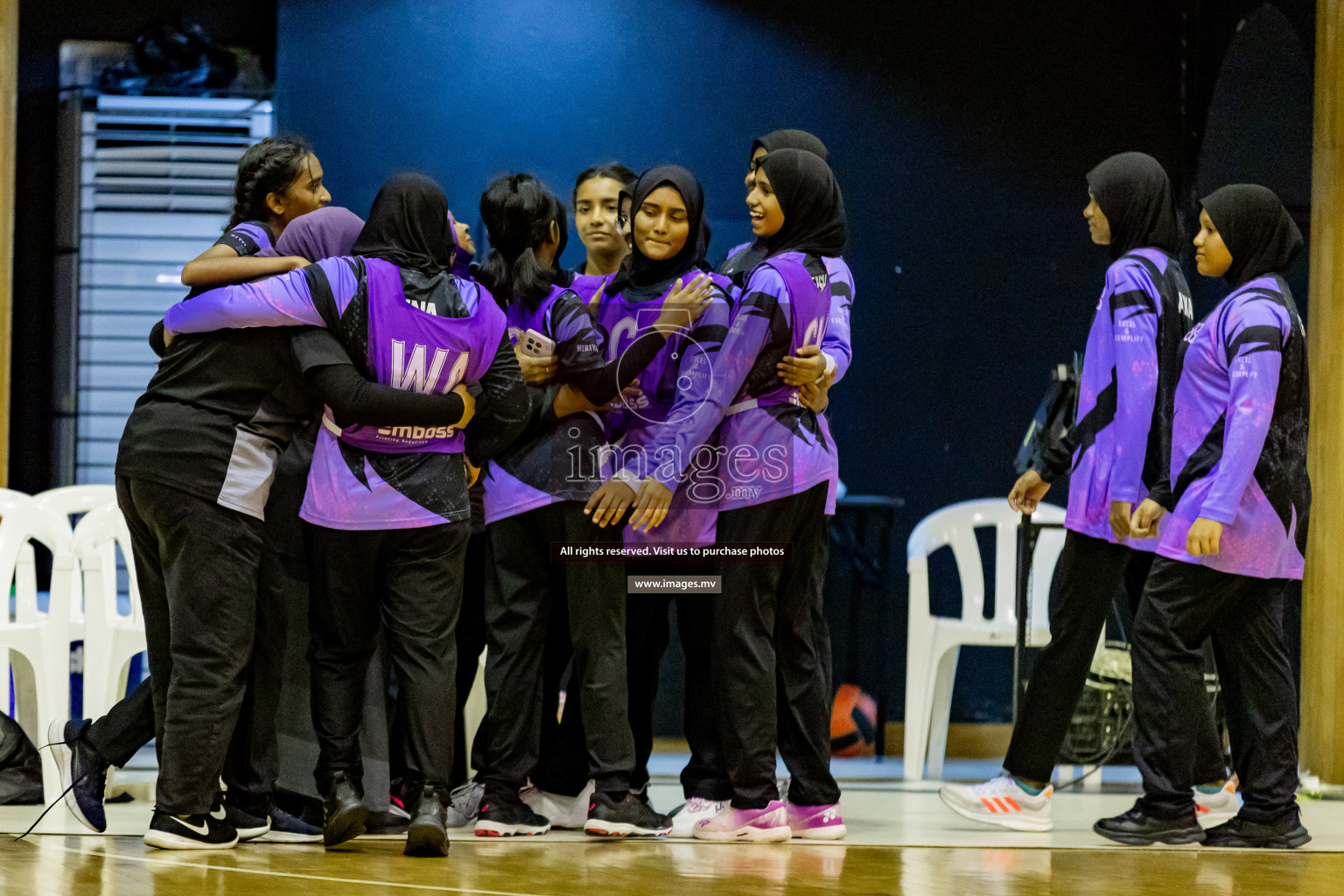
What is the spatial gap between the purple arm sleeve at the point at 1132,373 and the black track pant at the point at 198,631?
1998mm

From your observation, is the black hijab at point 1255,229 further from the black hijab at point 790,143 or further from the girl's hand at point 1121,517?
the black hijab at point 790,143

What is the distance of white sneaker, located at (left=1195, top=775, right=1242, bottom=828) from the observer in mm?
3689

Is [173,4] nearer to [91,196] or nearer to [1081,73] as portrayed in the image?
[91,196]

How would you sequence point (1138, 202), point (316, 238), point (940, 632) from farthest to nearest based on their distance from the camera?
point (940, 632) → point (1138, 202) → point (316, 238)

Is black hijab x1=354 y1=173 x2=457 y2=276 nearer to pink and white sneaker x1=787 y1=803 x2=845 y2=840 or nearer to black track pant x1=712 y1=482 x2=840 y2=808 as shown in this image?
black track pant x1=712 y1=482 x2=840 y2=808

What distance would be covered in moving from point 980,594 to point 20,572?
2.80 metres

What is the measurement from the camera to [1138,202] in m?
3.54

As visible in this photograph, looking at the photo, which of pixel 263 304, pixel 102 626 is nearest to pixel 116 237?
pixel 102 626

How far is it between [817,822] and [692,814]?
293 millimetres

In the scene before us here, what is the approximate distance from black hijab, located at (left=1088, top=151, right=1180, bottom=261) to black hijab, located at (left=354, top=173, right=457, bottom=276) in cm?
164

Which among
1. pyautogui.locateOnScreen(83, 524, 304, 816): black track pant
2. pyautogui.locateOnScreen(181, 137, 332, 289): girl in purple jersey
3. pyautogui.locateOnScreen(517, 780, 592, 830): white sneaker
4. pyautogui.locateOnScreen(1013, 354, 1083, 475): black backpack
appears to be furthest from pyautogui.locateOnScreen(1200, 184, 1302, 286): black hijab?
pyautogui.locateOnScreen(83, 524, 304, 816): black track pant

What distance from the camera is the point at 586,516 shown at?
3.36 metres

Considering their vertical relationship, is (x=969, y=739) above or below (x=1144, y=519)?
below

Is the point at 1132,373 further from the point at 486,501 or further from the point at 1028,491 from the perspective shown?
the point at 486,501
